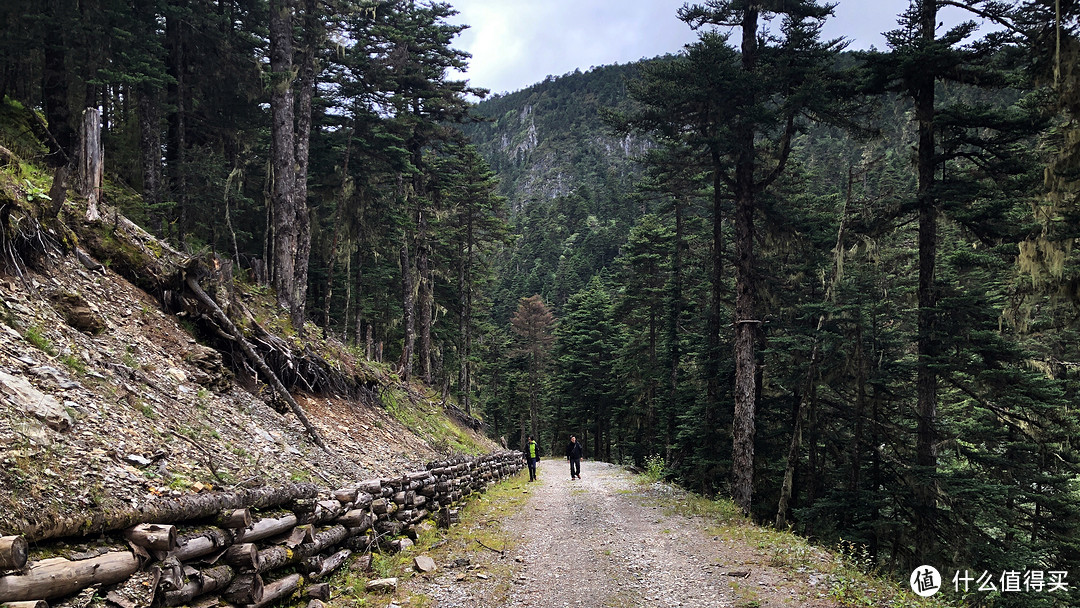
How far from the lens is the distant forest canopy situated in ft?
40.4

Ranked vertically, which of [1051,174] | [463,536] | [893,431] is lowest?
[463,536]

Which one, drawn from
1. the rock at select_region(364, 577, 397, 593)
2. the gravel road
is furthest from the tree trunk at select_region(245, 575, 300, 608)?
the gravel road

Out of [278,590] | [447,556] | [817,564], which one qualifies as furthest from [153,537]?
[817,564]

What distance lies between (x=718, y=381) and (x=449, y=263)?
19463 mm

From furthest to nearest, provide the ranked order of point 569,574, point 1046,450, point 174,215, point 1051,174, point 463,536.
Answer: point 174,215
point 1046,450
point 463,536
point 1051,174
point 569,574

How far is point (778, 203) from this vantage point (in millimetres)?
17078

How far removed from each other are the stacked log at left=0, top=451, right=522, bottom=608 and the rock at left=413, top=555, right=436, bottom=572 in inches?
30.1

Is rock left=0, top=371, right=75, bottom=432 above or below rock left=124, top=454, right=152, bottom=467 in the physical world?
above

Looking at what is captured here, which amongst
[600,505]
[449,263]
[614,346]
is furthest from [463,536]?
[614,346]

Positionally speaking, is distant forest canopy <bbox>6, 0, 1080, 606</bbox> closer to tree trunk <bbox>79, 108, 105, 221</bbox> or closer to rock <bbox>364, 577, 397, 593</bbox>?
tree trunk <bbox>79, 108, 105, 221</bbox>

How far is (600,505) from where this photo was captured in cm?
1425

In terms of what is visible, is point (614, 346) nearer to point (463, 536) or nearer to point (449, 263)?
point (449, 263)

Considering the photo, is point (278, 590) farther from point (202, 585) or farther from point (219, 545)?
point (202, 585)

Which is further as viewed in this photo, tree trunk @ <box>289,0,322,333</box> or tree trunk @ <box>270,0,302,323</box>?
tree trunk @ <box>289,0,322,333</box>
